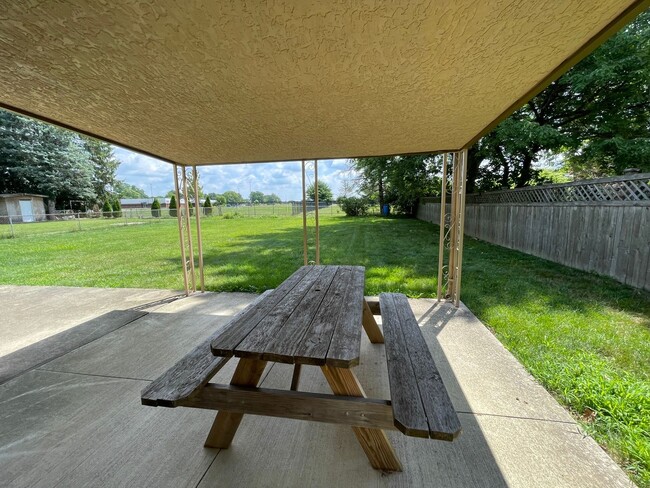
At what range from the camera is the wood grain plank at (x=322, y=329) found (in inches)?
48.1

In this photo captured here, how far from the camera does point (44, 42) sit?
1.37 meters

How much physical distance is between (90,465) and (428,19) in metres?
2.72

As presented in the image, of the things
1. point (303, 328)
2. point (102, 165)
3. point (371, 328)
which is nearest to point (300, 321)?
point (303, 328)

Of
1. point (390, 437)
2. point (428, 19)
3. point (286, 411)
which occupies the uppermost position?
point (428, 19)

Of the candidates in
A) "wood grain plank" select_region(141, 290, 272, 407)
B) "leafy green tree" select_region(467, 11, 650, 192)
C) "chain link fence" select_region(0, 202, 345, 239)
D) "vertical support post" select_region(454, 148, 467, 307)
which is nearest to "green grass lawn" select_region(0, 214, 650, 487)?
"vertical support post" select_region(454, 148, 467, 307)

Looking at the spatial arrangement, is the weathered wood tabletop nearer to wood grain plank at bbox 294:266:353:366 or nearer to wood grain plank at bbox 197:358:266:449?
wood grain plank at bbox 294:266:353:366

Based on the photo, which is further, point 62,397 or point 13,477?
point 62,397

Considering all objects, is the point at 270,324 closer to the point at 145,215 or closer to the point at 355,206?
the point at 355,206

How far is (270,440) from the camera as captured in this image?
1648 millimetres

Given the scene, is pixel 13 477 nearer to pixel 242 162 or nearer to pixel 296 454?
pixel 296 454

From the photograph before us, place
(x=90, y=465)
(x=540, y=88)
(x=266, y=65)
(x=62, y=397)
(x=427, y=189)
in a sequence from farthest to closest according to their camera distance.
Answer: (x=427, y=189) < (x=62, y=397) < (x=540, y=88) < (x=266, y=65) < (x=90, y=465)

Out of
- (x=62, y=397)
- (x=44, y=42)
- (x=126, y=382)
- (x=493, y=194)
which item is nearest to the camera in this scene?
(x=44, y=42)

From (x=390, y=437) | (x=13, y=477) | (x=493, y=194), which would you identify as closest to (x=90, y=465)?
(x=13, y=477)

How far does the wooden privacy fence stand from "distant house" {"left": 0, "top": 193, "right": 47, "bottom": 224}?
25167 mm
